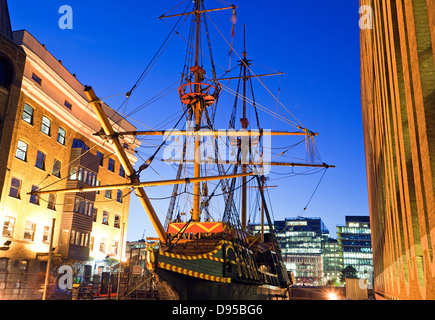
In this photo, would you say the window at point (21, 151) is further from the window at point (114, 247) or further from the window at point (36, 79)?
the window at point (114, 247)

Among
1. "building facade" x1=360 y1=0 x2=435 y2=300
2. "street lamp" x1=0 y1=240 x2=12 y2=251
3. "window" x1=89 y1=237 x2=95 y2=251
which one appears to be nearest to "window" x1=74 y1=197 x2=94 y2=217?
"window" x1=89 y1=237 x2=95 y2=251

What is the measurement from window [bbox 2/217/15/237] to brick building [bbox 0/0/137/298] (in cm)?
6

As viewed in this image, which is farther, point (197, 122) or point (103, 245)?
point (103, 245)

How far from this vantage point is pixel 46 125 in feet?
98.1

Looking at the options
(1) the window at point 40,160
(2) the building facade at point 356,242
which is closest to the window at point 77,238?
(1) the window at point 40,160

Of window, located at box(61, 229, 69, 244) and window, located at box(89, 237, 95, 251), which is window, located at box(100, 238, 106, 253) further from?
window, located at box(61, 229, 69, 244)

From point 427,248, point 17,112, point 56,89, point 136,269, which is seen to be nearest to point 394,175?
point 427,248

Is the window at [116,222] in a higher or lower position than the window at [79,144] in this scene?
lower

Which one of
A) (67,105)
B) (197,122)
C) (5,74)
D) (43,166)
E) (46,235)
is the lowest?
(46,235)

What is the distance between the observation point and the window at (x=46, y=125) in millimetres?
29494

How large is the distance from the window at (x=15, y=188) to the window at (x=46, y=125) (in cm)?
474

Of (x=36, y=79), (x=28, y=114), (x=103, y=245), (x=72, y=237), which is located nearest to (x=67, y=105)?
(x=36, y=79)

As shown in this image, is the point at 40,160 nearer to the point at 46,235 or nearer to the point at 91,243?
the point at 46,235

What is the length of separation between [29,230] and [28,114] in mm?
8227
